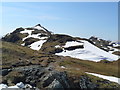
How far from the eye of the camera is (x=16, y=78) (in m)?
55.8

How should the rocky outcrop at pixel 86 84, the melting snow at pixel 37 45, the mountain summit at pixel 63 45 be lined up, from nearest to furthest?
the rocky outcrop at pixel 86 84 < the mountain summit at pixel 63 45 < the melting snow at pixel 37 45

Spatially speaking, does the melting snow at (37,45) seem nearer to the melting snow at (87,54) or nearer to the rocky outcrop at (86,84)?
the melting snow at (87,54)

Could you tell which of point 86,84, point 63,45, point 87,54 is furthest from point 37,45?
point 86,84

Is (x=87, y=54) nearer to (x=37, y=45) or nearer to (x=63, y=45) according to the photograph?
(x=63, y=45)

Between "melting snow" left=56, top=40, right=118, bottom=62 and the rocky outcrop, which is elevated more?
the rocky outcrop

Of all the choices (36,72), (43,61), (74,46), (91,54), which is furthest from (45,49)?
(36,72)

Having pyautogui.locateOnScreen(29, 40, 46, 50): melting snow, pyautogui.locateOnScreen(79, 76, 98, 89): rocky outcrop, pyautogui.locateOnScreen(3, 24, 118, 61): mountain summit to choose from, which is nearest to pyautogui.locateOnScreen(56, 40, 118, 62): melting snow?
pyautogui.locateOnScreen(3, 24, 118, 61): mountain summit

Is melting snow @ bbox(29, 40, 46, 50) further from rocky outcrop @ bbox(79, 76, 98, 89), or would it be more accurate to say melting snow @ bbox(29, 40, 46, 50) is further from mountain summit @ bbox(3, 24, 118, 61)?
rocky outcrop @ bbox(79, 76, 98, 89)

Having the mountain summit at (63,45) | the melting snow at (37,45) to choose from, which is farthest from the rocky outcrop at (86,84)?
the melting snow at (37,45)

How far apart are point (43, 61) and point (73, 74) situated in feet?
61.1

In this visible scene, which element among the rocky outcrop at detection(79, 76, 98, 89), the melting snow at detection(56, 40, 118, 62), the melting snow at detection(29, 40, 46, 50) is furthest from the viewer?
the melting snow at detection(29, 40, 46, 50)

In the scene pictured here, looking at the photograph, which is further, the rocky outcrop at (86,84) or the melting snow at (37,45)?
the melting snow at (37,45)

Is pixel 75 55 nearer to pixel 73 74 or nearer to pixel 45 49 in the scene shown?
pixel 45 49

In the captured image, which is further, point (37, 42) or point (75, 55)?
point (37, 42)
